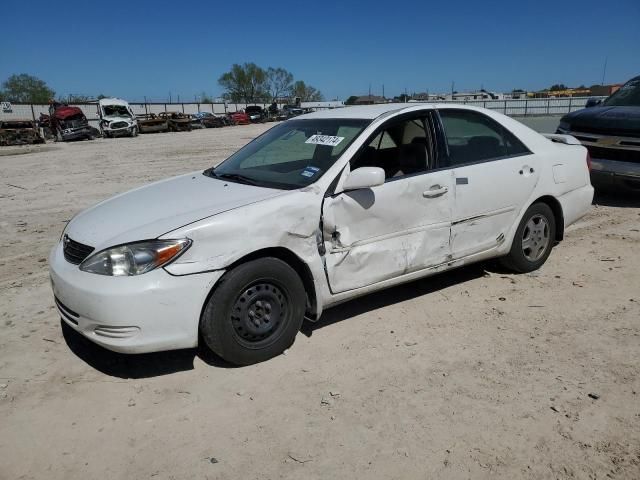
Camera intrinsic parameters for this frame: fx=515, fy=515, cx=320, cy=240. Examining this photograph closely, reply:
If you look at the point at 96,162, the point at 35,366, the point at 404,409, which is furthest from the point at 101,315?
the point at 96,162

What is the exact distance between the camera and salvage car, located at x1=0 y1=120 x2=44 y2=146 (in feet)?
88.0

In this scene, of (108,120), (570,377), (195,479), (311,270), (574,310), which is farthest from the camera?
(108,120)

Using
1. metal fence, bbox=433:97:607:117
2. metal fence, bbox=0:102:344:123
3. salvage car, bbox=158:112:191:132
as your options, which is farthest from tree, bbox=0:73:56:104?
metal fence, bbox=433:97:607:117

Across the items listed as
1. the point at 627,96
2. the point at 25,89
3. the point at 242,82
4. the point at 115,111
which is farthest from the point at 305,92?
the point at 627,96

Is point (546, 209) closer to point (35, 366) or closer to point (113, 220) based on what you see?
point (113, 220)

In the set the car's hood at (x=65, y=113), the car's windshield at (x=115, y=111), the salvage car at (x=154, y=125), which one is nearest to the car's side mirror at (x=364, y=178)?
the car's hood at (x=65, y=113)

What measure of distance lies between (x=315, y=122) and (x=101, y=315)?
232 centimetres

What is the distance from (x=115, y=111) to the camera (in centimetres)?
3334

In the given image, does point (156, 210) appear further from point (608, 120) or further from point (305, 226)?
point (608, 120)

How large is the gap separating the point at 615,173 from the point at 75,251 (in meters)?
7.16

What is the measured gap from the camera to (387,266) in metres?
3.73

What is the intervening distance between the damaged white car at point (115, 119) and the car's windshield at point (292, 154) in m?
30.6

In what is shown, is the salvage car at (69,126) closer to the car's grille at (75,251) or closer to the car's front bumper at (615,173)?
the car's front bumper at (615,173)

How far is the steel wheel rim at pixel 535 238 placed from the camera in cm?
471
